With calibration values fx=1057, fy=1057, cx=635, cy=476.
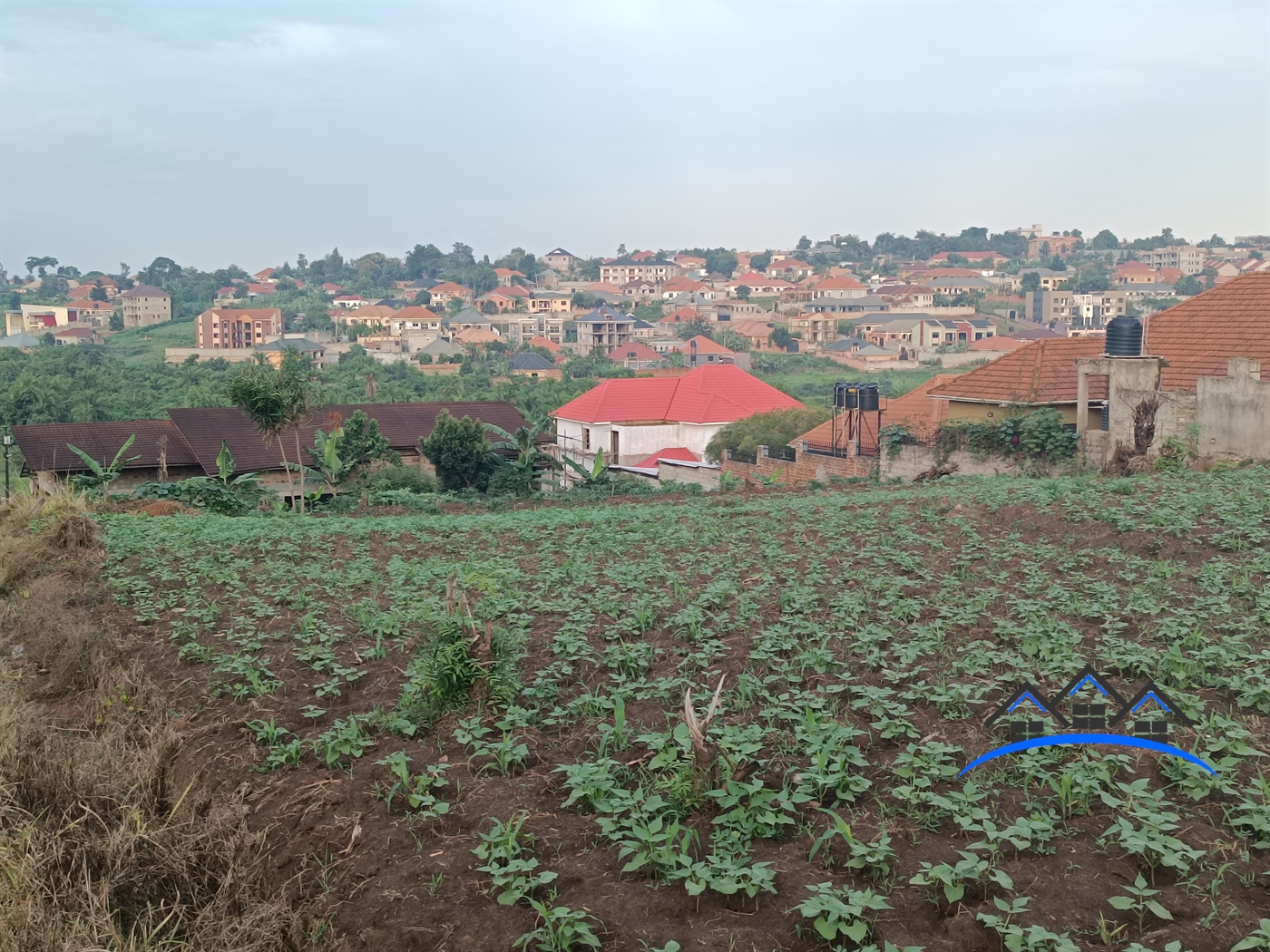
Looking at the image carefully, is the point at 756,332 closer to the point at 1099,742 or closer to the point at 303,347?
the point at 303,347

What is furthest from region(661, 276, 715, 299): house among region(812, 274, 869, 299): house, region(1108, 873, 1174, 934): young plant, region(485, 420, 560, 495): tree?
region(1108, 873, 1174, 934): young plant

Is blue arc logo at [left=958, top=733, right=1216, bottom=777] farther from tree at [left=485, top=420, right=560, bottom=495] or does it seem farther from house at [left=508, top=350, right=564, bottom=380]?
house at [left=508, top=350, right=564, bottom=380]

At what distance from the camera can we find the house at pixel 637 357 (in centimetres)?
9538

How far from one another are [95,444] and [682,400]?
2186 cm

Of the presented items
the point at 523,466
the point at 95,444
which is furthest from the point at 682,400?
the point at 95,444

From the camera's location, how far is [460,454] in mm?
26656

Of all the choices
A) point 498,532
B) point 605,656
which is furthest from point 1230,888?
point 498,532

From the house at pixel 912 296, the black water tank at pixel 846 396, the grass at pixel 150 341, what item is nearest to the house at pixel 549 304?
the house at pixel 912 296

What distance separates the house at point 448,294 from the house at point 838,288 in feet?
173

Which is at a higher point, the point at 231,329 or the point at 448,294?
the point at 448,294

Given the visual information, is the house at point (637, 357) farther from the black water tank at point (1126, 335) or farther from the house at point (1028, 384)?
the black water tank at point (1126, 335)

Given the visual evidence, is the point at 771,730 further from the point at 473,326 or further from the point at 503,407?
the point at 473,326

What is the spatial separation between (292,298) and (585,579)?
169m

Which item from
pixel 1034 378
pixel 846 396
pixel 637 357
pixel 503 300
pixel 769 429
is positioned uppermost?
pixel 503 300
